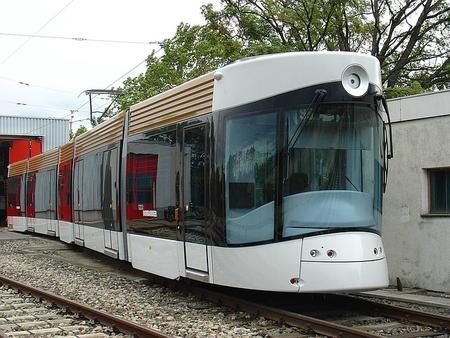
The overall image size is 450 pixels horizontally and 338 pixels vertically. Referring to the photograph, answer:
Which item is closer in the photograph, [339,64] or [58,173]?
[339,64]

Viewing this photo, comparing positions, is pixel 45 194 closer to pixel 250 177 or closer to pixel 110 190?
pixel 110 190

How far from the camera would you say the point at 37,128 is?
1508 inches

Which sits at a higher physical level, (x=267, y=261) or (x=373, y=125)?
(x=373, y=125)

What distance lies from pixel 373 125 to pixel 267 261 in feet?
7.40

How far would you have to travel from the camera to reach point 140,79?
35.0m

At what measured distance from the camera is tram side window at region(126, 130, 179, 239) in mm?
9750

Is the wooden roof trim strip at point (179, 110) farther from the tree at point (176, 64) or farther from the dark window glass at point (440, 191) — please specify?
the tree at point (176, 64)

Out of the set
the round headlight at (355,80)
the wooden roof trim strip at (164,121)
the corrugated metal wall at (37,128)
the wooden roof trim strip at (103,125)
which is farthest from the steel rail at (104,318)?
the corrugated metal wall at (37,128)

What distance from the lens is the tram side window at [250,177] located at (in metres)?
7.81

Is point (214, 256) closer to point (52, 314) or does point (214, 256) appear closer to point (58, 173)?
point (52, 314)

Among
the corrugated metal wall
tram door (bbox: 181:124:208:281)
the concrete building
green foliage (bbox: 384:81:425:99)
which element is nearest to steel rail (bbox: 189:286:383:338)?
tram door (bbox: 181:124:208:281)

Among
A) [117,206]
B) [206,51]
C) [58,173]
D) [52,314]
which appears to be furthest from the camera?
[206,51]

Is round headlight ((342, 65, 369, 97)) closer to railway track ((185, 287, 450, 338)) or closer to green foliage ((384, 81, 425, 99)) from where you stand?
railway track ((185, 287, 450, 338))

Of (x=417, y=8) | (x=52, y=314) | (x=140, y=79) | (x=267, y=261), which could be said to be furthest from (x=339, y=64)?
(x=140, y=79)
